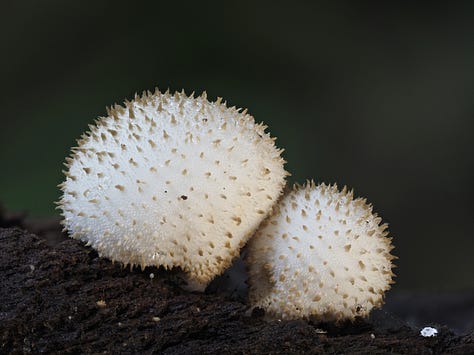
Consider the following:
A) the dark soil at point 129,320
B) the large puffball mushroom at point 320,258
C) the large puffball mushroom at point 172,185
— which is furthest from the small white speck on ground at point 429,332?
the large puffball mushroom at point 172,185

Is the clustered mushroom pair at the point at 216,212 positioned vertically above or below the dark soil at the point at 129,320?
above

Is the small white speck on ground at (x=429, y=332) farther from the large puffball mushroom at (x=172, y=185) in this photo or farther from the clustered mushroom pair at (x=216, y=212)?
the large puffball mushroom at (x=172, y=185)

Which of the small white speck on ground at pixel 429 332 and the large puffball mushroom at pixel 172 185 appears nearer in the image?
the large puffball mushroom at pixel 172 185

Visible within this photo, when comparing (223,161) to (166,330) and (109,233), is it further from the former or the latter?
(166,330)

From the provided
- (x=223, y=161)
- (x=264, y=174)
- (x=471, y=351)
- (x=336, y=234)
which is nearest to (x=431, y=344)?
(x=471, y=351)

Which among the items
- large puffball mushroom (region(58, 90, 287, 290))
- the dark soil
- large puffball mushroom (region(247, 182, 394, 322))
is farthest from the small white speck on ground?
large puffball mushroom (region(58, 90, 287, 290))
